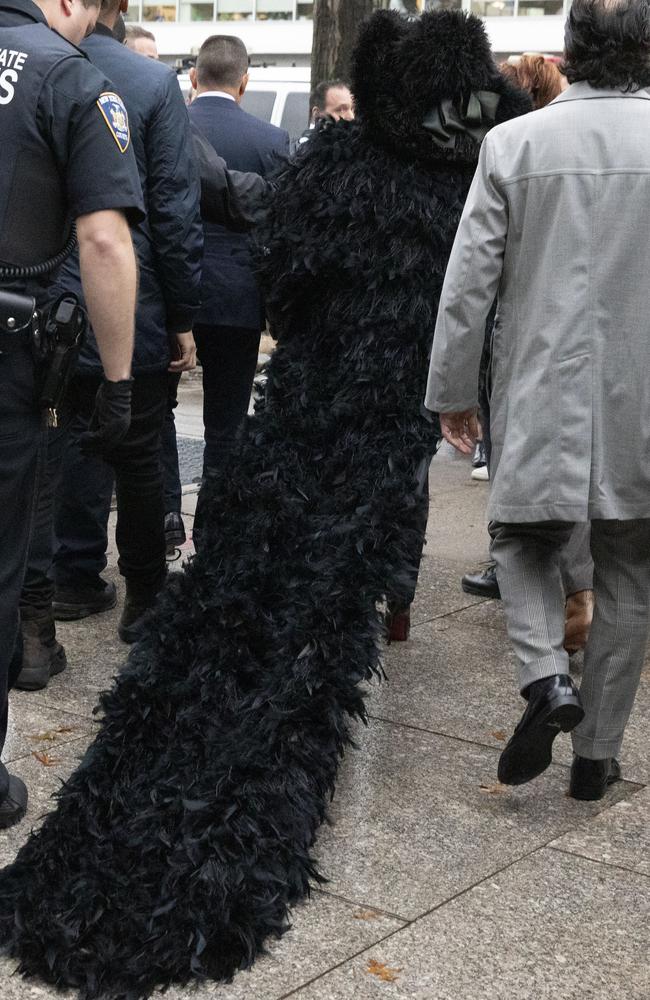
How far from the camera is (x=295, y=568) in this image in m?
4.02

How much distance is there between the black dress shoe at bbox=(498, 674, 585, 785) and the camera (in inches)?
142

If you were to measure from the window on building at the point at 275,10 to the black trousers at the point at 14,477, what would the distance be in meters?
40.0

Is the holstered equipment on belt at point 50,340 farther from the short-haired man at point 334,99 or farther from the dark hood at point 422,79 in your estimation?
the short-haired man at point 334,99

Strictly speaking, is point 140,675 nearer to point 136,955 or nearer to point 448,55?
point 136,955

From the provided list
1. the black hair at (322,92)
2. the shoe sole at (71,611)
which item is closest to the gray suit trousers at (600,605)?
the shoe sole at (71,611)

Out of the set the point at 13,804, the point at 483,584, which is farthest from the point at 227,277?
the point at 13,804

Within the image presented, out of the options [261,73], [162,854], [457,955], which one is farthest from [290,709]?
[261,73]

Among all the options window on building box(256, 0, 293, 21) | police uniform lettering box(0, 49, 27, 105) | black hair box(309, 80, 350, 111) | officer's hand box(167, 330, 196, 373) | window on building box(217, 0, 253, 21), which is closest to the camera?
police uniform lettering box(0, 49, 27, 105)

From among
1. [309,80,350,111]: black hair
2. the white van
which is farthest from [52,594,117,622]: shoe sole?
the white van

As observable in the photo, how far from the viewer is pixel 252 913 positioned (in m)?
3.11

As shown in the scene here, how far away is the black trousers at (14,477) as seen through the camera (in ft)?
11.4

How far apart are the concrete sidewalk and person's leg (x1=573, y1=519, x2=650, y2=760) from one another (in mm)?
235

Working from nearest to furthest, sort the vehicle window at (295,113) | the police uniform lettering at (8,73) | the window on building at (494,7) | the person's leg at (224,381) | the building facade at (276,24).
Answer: the police uniform lettering at (8,73) → the person's leg at (224,381) → the vehicle window at (295,113) → the building facade at (276,24) → the window on building at (494,7)

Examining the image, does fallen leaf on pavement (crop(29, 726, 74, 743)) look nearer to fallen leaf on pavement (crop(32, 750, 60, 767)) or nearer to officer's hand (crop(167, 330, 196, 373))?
fallen leaf on pavement (crop(32, 750, 60, 767))
